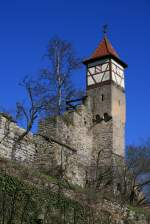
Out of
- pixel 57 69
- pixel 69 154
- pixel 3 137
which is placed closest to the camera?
pixel 3 137

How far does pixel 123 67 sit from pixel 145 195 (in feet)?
28.0

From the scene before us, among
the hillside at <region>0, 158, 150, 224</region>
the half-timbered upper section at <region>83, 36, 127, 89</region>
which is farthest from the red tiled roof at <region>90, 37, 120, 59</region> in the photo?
the hillside at <region>0, 158, 150, 224</region>

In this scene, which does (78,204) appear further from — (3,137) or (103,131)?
(103,131)

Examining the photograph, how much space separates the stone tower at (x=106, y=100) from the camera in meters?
26.4

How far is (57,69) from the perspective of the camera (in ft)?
84.1

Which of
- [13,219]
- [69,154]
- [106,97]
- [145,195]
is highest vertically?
[106,97]

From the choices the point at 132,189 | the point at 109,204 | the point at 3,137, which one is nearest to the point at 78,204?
the point at 109,204

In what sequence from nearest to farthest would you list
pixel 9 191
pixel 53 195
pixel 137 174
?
1. pixel 9 191
2. pixel 53 195
3. pixel 137 174

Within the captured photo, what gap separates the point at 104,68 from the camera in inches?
1100

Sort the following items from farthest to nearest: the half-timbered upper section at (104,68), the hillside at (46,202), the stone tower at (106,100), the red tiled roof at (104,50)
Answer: the red tiled roof at (104,50), the half-timbered upper section at (104,68), the stone tower at (106,100), the hillside at (46,202)

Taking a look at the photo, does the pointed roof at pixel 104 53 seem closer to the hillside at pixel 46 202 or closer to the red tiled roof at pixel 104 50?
the red tiled roof at pixel 104 50

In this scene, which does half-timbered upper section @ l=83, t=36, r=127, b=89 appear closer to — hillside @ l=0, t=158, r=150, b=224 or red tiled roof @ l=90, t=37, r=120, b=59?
red tiled roof @ l=90, t=37, r=120, b=59

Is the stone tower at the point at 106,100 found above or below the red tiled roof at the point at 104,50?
below

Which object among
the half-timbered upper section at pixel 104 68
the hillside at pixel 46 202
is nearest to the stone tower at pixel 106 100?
the half-timbered upper section at pixel 104 68
